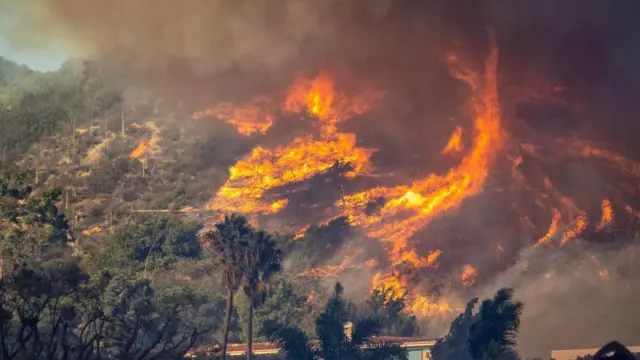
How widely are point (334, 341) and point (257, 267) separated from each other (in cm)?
885

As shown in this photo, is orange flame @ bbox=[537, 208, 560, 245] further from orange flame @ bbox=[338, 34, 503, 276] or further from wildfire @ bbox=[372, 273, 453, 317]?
wildfire @ bbox=[372, 273, 453, 317]

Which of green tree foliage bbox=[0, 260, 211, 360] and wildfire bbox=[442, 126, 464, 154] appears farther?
wildfire bbox=[442, 126, 464, 154]

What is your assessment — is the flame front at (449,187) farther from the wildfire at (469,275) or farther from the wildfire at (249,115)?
the wildfire at (249,115)

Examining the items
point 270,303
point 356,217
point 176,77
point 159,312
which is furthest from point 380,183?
point 159,312

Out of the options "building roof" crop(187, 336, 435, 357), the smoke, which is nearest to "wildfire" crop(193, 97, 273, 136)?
the smoke

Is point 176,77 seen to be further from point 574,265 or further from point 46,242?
point 574,265

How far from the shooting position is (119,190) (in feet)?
497

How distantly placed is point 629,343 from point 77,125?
8940 centimetres

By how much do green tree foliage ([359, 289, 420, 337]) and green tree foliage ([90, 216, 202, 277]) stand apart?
24.7m

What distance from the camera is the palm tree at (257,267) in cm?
8212

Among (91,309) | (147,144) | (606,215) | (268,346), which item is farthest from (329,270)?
(91,309)

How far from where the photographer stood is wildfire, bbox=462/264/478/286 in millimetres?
127375

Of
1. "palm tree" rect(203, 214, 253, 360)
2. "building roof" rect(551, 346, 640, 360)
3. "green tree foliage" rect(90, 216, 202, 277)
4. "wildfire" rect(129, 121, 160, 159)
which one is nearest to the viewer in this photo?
"palm tree" rect(203, 214, 253, 360)

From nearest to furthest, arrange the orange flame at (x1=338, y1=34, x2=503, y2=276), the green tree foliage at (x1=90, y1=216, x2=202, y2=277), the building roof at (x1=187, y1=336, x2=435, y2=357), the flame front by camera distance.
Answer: the building roof at (x1=187, y1=336, x2=435, y2=357) → the green tree foliage at (x1=90, y1=216, x2=202, y2=277) → the flame front → the orange flame at (x1=338, y1=34, x2=503, y2=276)
